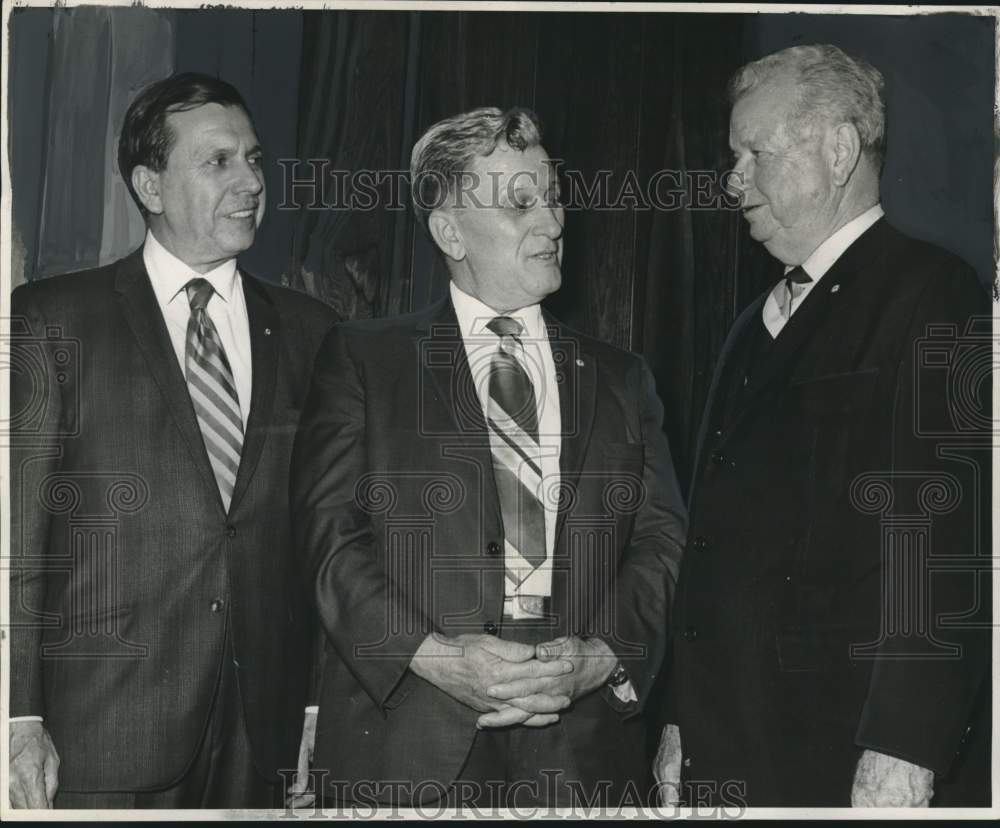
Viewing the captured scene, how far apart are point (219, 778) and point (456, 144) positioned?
165 centimetres

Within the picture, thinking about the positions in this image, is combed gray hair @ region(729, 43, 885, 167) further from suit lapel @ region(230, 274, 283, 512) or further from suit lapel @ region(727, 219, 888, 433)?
suit lapel @ region(230, 274, 283, 512)

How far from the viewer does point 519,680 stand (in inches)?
133

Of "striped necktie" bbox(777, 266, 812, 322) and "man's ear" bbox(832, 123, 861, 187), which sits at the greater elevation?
"man's ear" bbox(832, 123, 861, 187)

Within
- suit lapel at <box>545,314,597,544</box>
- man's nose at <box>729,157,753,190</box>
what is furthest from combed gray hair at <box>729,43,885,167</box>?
suit lapel at <box>545,314,597,544</box>

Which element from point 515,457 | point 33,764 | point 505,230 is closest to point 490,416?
point 515,457

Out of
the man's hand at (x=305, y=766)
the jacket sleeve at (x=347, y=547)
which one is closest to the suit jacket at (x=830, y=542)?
the jacket sleeve at (x=347, y=547)

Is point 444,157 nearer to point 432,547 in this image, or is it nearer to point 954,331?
Answer: point 432,547

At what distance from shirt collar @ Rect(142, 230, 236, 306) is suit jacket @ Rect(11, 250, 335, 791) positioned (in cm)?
2

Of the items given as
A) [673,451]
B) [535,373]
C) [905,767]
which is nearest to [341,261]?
[535,373]

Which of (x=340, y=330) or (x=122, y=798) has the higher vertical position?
(x=340, y=330)

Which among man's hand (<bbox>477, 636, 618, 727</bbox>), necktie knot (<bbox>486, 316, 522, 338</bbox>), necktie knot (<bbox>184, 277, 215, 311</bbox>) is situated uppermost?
necktie knot (<bbox>184, 277, 215, 311</bbox>)

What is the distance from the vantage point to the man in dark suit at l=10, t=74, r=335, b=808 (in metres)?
3.41

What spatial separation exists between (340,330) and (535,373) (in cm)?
49

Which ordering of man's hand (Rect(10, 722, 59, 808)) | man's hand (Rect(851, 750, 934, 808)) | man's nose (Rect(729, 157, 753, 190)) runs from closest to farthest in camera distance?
man's hand (Rect(851, 750, 934, 808)) → man's hand (Rect(10, 722, 59, 808)) → man's nose (Rect(729, 157, 753, 190))
